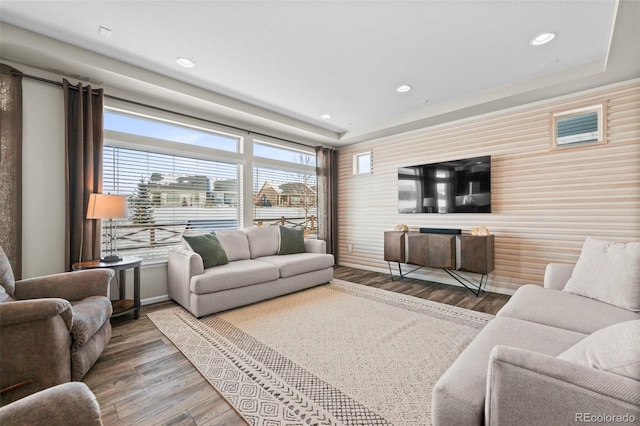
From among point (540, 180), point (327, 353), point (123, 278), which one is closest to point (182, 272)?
point (123, 278)

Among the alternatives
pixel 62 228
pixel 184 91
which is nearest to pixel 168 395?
pixel 62 228

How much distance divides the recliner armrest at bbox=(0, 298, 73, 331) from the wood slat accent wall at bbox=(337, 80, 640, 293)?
14.3 feet

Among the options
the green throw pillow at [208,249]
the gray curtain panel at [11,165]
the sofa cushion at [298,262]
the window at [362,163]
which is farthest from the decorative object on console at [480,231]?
the gray curtain panel at [11,165]

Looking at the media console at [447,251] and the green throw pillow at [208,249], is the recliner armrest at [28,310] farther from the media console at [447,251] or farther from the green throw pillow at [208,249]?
the media console at [447,251]

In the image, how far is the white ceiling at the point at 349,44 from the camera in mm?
2072

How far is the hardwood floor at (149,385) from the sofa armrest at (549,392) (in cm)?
128

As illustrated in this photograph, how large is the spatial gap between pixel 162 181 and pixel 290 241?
1.96 m

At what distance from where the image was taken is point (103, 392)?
1690mm

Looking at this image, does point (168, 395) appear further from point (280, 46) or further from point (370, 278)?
point (370, 278)

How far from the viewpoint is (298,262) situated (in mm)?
3672

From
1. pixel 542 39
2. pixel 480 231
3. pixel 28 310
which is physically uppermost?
pixel 542 39

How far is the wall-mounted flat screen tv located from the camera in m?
3.78

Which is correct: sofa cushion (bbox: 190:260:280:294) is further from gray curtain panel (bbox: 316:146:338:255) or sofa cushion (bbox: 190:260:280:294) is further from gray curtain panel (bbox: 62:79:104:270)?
gray curtain panel (bbox: 316:146:338:255)

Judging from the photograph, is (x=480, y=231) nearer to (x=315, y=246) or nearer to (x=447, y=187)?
(x=447, y=187)
